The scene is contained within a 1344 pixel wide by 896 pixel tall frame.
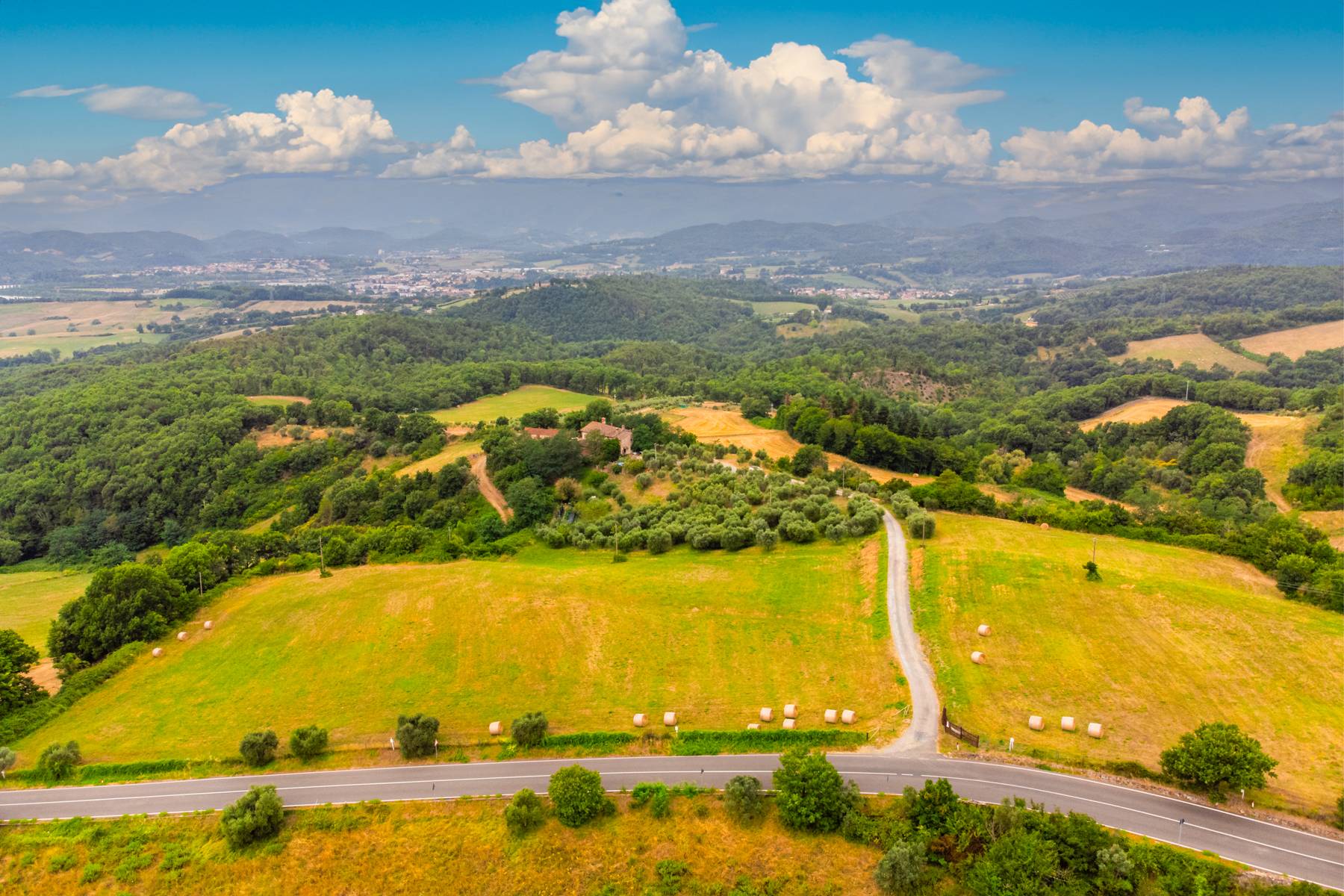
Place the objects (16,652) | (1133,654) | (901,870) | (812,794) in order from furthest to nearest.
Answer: (16,652)
(1133,654)
(812,794)
(901,870)

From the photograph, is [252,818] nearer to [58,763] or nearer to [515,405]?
[58,763]

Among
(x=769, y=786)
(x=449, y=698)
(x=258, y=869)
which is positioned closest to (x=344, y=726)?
(x=449, y=698)

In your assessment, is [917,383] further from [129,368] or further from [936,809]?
[129,368]

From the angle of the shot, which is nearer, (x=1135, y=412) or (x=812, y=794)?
(x=812, y=794)

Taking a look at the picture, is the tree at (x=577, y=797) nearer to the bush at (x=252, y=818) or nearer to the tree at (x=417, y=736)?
the tree at (x=417, y=736)

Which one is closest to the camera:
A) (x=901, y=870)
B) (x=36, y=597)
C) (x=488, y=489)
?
(x=901, y=870)

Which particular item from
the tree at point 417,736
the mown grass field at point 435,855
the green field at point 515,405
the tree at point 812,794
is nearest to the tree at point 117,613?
the mown grass field at point 435,855

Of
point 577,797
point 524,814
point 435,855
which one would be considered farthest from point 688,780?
point 435,855
